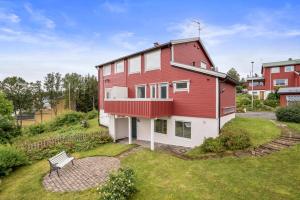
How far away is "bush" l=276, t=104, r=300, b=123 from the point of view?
1914 centimetres

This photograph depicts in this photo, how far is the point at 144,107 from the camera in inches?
605

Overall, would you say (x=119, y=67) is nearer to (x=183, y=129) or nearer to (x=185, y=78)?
(x=185, y=78)

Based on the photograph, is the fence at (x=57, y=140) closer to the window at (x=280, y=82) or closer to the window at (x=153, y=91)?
the window at (x=153, y=91)

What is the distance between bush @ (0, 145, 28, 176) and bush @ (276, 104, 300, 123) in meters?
24.6

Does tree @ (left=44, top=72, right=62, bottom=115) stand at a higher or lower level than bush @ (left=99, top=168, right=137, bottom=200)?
higher

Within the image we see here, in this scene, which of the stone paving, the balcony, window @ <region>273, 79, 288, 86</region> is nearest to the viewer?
the stone paving

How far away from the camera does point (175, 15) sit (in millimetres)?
19438

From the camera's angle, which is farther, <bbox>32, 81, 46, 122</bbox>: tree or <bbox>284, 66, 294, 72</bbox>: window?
<bbox>32, 81, 46, 122</bbox>: tree

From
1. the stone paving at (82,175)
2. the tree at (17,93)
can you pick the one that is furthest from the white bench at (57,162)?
the tree at (17,93)

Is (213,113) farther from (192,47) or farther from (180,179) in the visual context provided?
(192,47)

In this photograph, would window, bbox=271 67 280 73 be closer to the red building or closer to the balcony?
the red building

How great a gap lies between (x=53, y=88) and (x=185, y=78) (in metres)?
58.6

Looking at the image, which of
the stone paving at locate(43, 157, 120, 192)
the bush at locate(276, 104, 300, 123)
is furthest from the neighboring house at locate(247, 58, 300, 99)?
the stone paving at locate(43, 157, 120, 192)

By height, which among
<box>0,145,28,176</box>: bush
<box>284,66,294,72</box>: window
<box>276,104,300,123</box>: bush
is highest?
<box>284,66,294,72</box>: window
